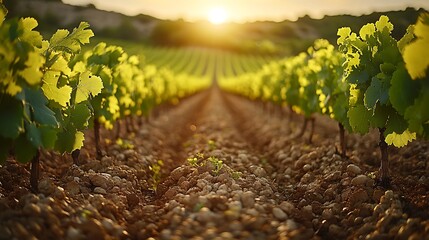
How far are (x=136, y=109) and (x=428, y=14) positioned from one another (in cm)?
1183

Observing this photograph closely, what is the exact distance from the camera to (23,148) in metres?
6.92

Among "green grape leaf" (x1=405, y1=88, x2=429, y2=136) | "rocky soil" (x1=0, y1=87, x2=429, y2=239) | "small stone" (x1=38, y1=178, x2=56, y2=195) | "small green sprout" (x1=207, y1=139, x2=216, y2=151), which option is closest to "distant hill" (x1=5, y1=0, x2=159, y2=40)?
"small green sprout" (x1=207, y1=139, x2=216, y2=151)

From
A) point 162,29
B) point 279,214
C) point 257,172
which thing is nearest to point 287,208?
point 279,214

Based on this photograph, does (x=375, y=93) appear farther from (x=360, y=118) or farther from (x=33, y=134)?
(x=33, y=134)

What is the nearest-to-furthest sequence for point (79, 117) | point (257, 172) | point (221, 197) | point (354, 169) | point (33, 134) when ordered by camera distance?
point (33, 134) → point (221, 197) → point (79, 117) → point (354, 169) → point (257, 172)

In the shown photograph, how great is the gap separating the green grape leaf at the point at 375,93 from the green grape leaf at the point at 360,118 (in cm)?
47

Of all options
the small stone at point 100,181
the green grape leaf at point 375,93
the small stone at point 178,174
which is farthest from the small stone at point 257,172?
the small stone at point 100,181

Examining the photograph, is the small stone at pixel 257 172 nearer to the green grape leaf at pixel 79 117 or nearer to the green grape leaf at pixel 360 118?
the green grape leaf at pixel 360 118

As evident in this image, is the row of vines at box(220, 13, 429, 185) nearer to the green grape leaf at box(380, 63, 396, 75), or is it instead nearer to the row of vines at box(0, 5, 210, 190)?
the green grape leaf at box(380, 63, 396, 75)

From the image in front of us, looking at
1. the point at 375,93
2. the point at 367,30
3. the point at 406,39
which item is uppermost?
the point at 367,30

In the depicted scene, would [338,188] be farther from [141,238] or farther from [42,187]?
[42,187]

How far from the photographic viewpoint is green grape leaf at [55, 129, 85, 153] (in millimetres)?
8234

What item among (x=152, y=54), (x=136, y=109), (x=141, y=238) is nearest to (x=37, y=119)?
(x=141, y=238)

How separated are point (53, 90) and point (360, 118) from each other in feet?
19.3
